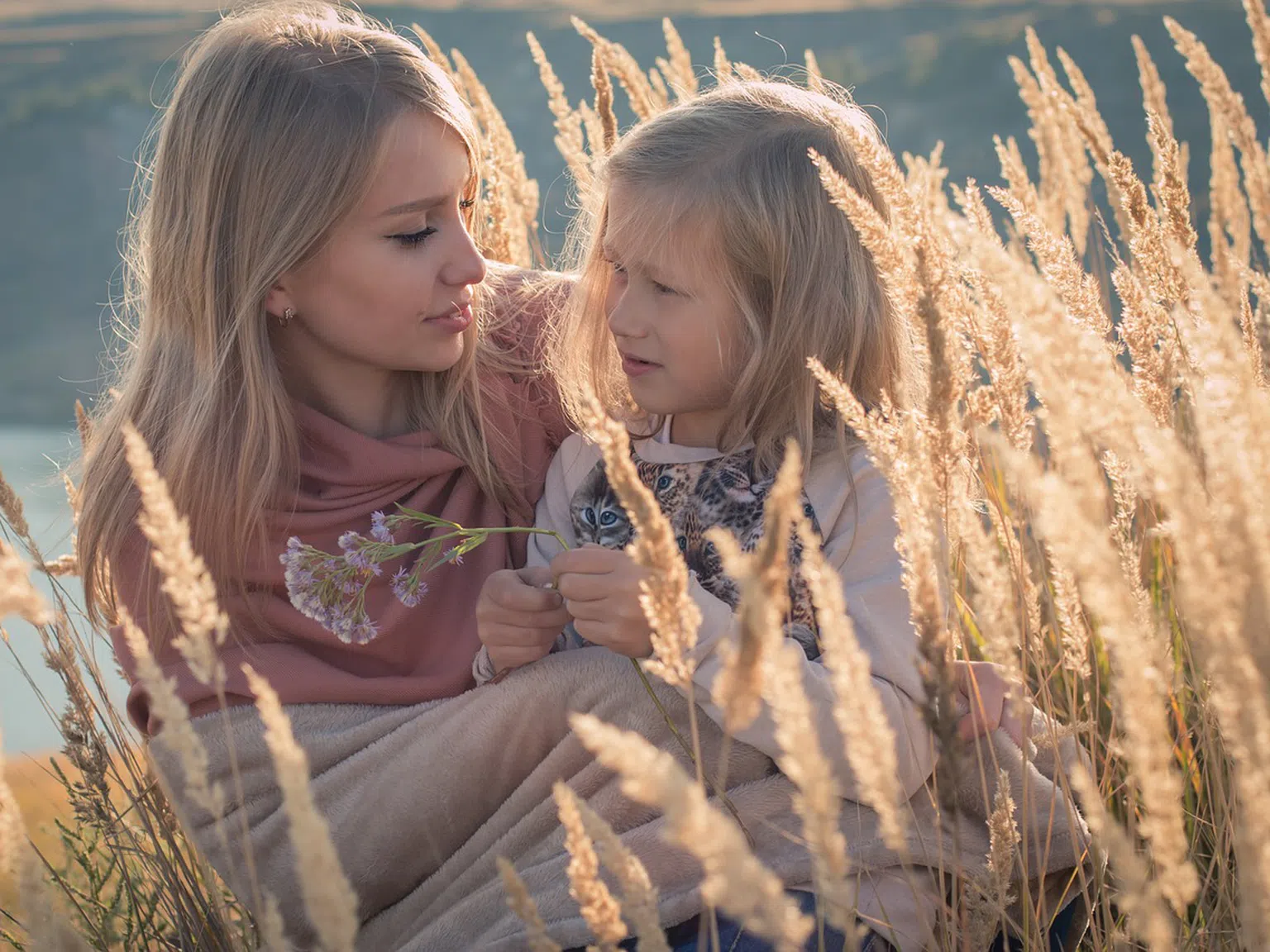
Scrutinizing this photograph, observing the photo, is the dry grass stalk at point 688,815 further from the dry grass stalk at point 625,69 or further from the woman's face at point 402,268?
the dry grass stalk at point 625,69

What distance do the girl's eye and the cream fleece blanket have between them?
0.68 m

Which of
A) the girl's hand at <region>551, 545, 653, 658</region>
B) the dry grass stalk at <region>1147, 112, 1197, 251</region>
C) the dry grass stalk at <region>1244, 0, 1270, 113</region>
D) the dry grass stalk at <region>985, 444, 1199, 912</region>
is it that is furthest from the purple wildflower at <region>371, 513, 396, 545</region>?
the dry grass stalk at <region>1244, 0, 1270, 113</region>

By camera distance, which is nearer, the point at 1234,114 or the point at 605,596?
the point at 605,596

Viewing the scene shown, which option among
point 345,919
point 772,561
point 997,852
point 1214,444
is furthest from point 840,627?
point 997,852

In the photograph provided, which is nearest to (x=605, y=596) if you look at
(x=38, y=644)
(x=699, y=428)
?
(x=699, y=428)

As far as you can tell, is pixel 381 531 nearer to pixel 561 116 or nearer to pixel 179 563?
pixel 179 563

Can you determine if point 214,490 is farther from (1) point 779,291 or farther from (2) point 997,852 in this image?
(2) point 997,852

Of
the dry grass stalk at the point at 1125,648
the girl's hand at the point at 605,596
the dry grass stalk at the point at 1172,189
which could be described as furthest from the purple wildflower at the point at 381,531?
the dry grass stalk at the point at 1172,189

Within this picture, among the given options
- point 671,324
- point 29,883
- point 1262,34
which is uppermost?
point 1262,34

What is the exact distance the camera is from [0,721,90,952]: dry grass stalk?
82 cm

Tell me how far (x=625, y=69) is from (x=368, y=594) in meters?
1.13

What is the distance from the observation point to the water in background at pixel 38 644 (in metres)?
1.94

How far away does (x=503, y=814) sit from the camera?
5.14 ft

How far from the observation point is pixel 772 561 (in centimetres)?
71
